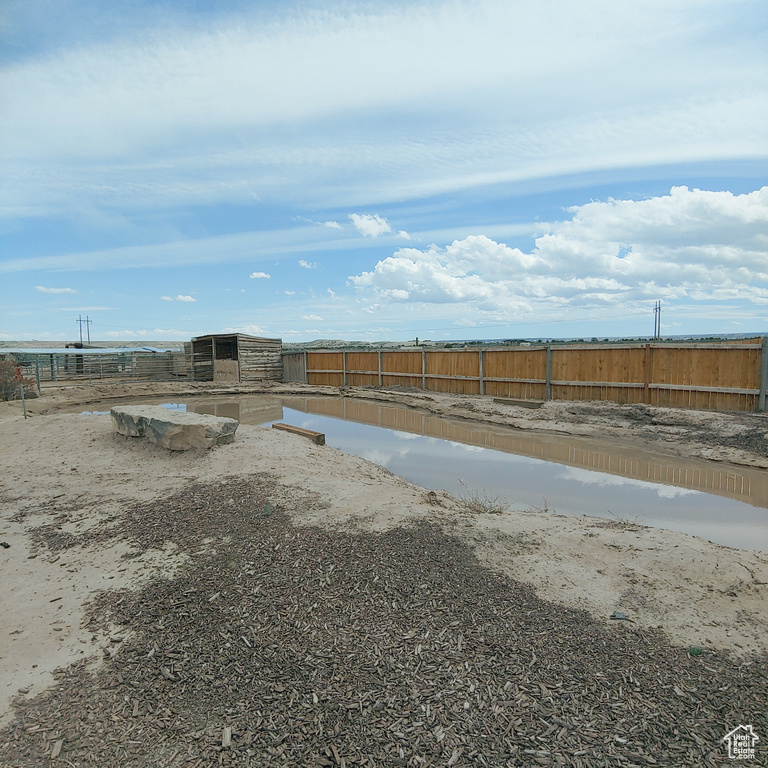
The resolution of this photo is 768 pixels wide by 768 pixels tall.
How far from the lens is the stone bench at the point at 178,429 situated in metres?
8.66

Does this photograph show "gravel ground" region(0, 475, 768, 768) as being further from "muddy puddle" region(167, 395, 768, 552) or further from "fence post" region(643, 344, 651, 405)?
"fence post" region(643, 344, 651, 405)

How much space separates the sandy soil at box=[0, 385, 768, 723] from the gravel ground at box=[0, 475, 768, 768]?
287 mm

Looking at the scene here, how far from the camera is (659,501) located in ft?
24.4

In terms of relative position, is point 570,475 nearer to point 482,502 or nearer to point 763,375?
point 482,502

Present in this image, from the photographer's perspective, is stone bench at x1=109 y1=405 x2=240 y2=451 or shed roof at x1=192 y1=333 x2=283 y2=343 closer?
stone bench at x1=109 y1=405 x2=240 y2=451

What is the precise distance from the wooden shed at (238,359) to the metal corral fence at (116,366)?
0.50ft

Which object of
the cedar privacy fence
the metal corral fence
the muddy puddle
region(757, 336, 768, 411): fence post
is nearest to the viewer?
the muddy puddle

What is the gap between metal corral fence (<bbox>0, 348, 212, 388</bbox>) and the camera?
26547mm

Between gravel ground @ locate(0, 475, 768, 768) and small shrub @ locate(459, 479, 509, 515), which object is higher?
gravel ground @ locate(0, 475, 768, 768)

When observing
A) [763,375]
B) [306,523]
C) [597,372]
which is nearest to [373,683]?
[306,523]

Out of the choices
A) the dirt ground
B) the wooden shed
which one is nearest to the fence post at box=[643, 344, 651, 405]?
the dirt ground

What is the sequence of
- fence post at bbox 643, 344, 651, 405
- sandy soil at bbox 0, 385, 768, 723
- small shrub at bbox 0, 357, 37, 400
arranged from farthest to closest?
small shrub at bbox 0, 357, 37, 400, fence post at bbox 643, 344, 651, 405, sandy soil at bbox 0, 385, 768, 723

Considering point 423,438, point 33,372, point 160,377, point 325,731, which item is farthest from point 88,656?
point 160,377

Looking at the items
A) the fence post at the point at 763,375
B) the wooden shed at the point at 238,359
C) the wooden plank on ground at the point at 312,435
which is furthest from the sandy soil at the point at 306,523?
the wooden shed at the point at 238,359
